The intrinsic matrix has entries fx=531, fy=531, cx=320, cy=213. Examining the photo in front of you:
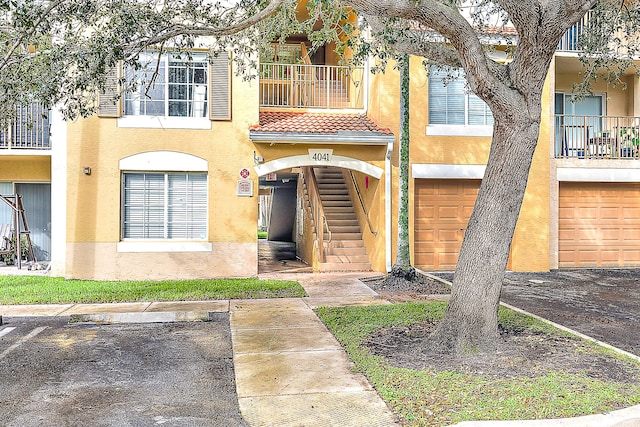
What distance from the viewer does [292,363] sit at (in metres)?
6.12

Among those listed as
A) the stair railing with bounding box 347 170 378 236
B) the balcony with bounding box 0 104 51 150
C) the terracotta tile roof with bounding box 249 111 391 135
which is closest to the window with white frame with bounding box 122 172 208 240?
the terracotta tile roof with bounding box 249 111 391 135

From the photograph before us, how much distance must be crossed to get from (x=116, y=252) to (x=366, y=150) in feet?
21.3

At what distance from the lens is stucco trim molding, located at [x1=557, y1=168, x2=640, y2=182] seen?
1418 cm

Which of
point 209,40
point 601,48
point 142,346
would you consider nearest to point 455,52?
point 601,48

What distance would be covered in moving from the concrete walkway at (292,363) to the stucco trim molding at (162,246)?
112 inches

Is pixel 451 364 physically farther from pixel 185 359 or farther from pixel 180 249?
pixel 180 249

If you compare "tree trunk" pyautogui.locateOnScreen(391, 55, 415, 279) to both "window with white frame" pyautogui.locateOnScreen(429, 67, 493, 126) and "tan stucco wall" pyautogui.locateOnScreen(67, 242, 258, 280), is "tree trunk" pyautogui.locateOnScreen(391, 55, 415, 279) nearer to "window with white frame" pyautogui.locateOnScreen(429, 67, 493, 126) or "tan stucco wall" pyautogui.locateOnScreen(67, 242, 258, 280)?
"window with white frame" pyautogui.locateOnScreen(429, 67, 493, 126)

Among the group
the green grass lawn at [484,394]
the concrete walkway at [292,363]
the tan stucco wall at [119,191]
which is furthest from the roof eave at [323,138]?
the green grass lawn at [484,394]

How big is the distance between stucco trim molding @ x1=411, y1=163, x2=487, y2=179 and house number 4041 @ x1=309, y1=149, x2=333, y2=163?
2187 mm

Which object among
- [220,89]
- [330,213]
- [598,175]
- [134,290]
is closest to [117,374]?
[134,290]

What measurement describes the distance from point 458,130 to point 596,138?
4.27 meters

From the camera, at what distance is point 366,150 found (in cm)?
1324

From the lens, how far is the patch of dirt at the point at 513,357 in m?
5.56

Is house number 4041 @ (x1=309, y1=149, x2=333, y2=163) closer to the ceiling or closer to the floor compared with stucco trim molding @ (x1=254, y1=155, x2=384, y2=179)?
closer to the ceiling
